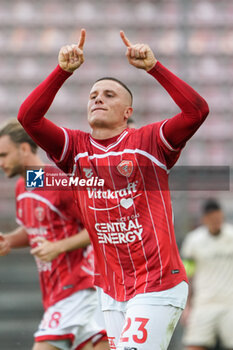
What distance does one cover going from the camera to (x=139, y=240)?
11.9 ft

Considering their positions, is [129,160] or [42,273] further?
[42,273]

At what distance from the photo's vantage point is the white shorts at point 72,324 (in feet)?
15.9

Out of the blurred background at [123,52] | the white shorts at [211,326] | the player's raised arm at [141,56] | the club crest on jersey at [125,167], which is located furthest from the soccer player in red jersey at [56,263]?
the blurred background at [123,52]

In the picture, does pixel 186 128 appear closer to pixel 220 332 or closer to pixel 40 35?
pixel 220 332

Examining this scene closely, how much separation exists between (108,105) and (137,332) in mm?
1333

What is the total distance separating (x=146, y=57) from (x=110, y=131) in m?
0.52

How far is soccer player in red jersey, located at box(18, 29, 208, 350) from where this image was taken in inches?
138

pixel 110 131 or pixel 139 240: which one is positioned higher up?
pixel 110 131

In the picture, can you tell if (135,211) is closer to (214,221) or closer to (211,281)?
(214,221)

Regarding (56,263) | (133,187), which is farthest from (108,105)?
(56,263)

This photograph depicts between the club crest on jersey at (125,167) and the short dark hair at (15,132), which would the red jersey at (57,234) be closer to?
the short dark hair at (15,132)

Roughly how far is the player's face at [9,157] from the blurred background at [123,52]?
16.3 ft

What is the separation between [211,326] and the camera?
749cm

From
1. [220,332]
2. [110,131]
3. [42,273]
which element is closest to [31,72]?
[220,332]
